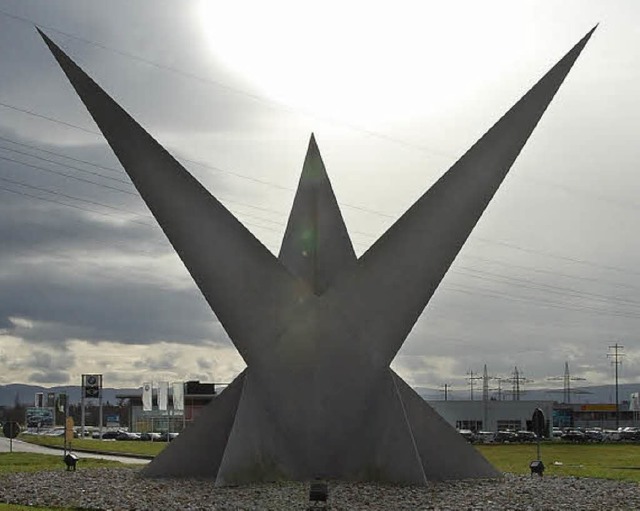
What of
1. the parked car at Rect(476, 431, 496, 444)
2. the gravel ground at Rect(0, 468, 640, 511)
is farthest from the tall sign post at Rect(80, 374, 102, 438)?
the gravel ground at Rect(0, 468, 640, 511)

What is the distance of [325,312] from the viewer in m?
23.8

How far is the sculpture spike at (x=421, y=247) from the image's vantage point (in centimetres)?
2377

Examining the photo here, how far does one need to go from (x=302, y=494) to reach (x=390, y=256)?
6.61 m

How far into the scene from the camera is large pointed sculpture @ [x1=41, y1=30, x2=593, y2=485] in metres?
23.4

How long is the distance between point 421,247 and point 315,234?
3339mm

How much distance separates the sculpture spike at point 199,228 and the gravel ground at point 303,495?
4.56 m

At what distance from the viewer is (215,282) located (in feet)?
77.3

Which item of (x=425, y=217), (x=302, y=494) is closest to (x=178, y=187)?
(x=425, y=217)

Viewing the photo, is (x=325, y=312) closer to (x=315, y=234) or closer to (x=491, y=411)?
(x=315, y=234)

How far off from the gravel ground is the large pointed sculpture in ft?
3.41

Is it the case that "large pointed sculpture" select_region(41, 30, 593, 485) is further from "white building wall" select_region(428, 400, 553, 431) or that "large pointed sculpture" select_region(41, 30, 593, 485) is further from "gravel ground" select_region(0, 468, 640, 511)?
"white building wall" select_region(428, 400, 553, 431)

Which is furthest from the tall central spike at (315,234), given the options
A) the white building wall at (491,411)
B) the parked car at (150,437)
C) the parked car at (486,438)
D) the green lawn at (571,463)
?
the white building wall at (491,411)

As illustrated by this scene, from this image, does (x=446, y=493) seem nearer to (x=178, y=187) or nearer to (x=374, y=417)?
(x=374, y=417)

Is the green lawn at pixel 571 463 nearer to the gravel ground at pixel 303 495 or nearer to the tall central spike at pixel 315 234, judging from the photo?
the gravel ground at pixel 303 495
